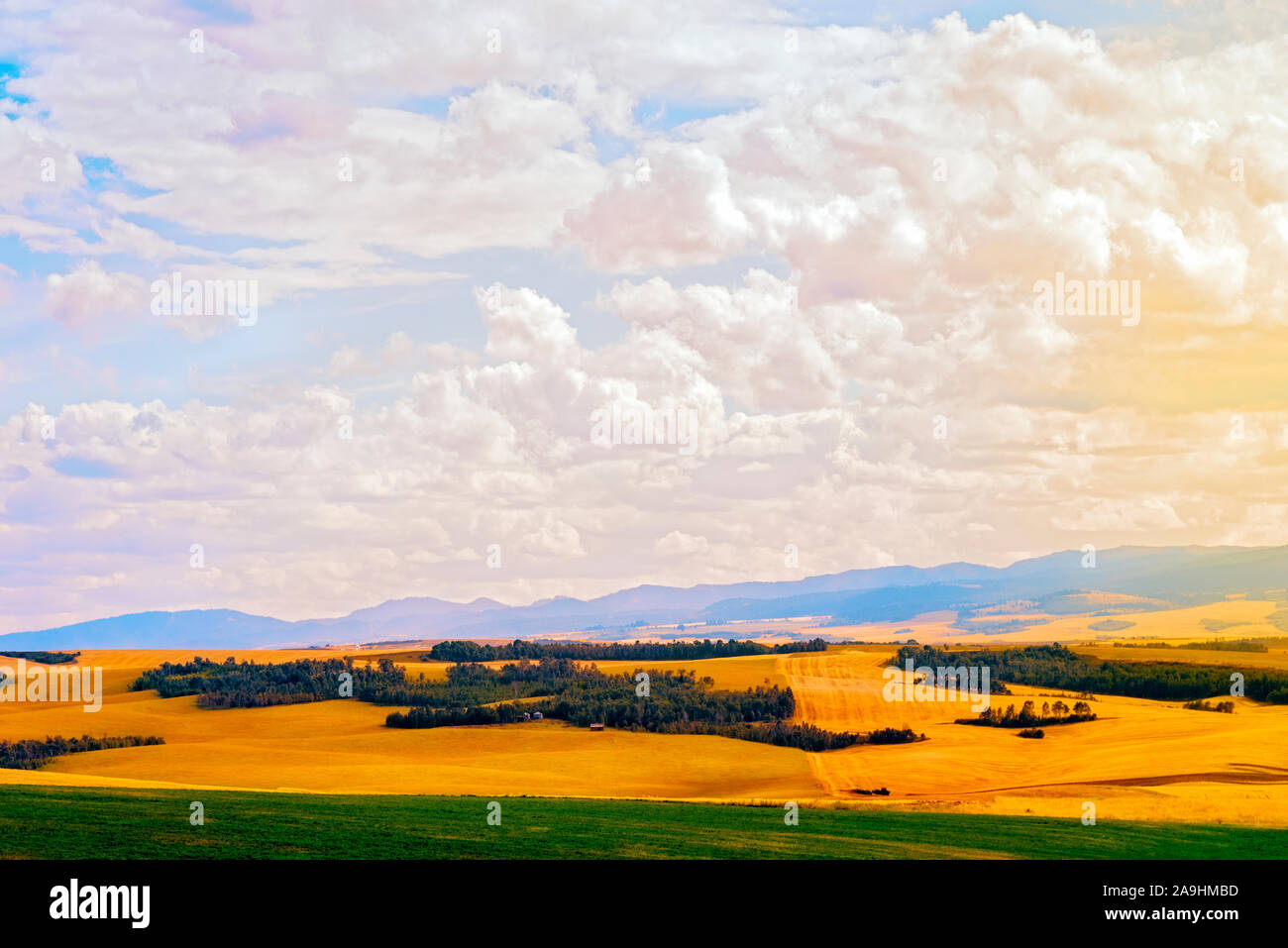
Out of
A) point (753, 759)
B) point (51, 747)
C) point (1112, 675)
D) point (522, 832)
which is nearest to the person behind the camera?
point (522, 832)

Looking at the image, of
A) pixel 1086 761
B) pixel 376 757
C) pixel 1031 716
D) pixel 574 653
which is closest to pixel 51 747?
pixel 376 757

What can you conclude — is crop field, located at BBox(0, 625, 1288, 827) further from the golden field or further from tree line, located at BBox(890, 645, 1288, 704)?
tree line, located at BBox(890, 645, 1288, 704)

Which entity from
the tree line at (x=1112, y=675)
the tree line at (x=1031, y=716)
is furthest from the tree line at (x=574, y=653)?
the tree line at (x=1031, y=716)

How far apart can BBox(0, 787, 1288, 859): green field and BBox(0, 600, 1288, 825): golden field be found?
8.90 m

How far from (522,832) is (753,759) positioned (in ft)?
177

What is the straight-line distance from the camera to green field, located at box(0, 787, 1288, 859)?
33875 millimetres

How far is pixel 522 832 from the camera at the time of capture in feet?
Result: 126

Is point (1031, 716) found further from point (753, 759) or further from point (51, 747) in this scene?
point (51, 747)

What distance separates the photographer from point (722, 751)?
93750 mm

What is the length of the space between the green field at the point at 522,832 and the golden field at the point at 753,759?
8.90m

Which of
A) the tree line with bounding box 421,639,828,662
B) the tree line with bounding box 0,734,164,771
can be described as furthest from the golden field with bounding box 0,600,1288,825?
the tree line with bounding box 421,639,828,662

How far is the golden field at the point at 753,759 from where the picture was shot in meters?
59.9

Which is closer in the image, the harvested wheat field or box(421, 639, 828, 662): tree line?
the harvested wheat field
